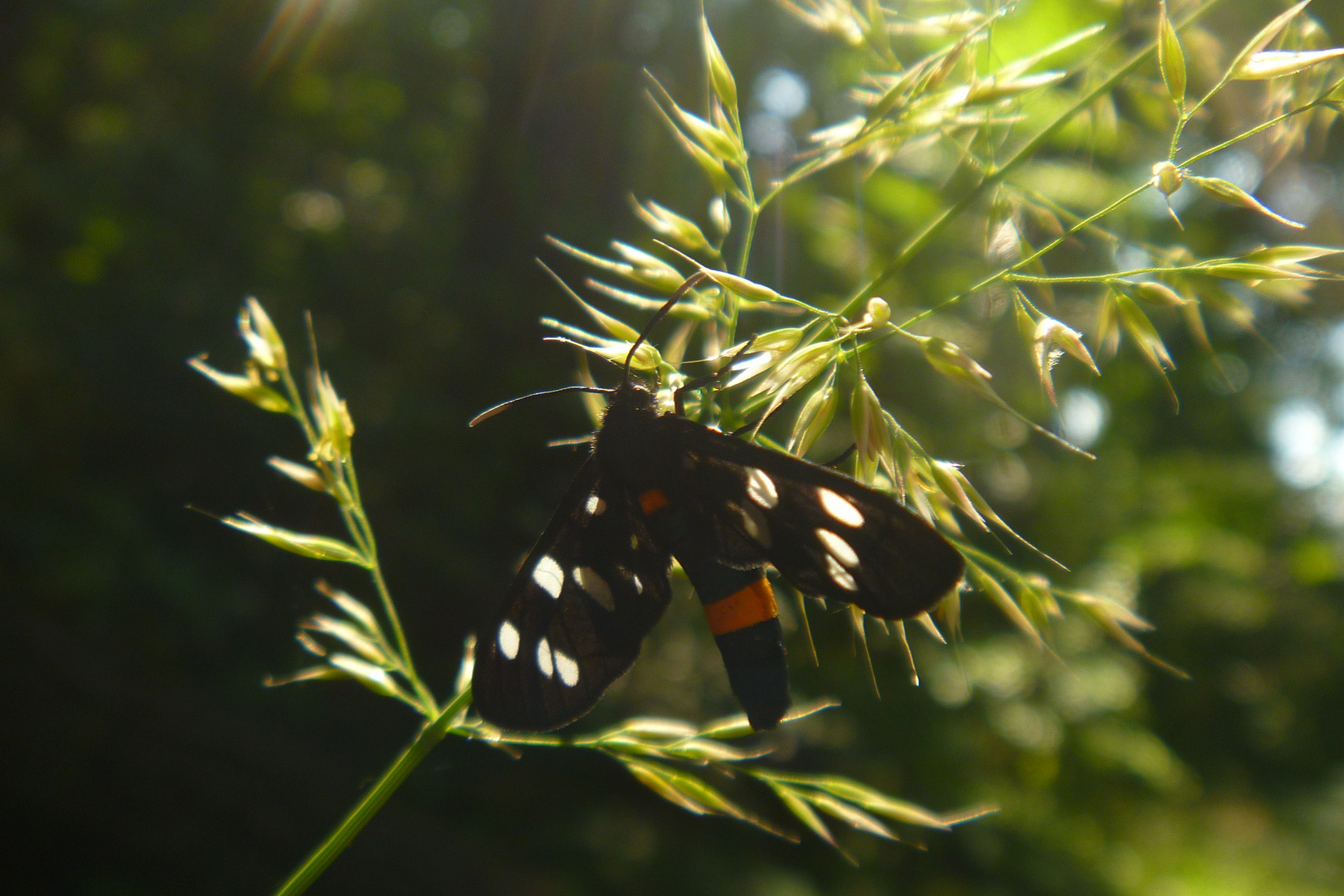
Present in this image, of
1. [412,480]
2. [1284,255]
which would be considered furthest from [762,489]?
[412,480]

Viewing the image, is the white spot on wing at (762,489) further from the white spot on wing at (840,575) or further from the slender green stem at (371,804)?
the slender green stem at (371,804)

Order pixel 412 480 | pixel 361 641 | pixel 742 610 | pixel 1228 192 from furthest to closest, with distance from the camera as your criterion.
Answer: pixel 412 480 → pixel 361 641 → pixel 742 610 → pixel 1228 192

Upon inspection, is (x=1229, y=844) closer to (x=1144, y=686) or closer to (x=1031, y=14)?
(x=1144, y=686)

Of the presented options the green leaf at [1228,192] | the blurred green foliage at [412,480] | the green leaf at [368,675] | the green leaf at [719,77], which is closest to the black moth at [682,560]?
the green leaf at [368,675]

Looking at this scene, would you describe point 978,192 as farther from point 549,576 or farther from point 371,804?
point 371,804

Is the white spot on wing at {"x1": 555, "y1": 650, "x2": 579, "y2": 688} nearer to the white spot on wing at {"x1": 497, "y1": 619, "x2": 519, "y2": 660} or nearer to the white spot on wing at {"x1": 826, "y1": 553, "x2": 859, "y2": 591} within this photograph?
the white spot on wing at {"x1": 497, "y1": 619, "x2": 519, "y2": 660}

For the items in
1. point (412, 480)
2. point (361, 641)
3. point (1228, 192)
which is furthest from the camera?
point (412, 480)

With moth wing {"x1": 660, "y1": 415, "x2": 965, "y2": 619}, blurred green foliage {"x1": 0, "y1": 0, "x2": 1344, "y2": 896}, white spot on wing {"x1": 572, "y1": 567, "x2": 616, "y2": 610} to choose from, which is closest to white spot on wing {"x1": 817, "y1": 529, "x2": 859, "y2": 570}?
moth wing {"x1": 660, "y1": 415, "x2": 965, "y2": 619}
